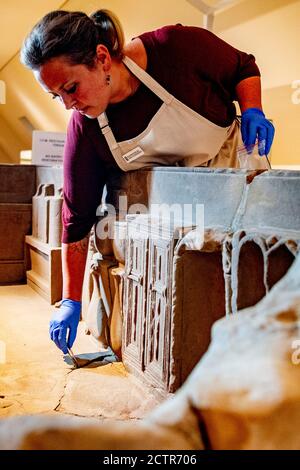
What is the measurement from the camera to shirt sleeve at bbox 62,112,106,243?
200 cm

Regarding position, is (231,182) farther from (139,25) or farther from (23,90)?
(23,90)

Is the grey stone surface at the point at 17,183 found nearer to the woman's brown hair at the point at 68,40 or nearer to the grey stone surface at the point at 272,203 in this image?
the woman's brown hair at the point at 68,40

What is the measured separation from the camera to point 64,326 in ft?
6.63

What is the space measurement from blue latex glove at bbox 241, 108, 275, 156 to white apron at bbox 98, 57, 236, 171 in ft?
0.33

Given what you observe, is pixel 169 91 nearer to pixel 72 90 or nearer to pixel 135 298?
pixel 72 90

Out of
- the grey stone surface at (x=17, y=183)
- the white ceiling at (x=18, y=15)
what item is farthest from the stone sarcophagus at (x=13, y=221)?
the white ceiling at (x=18, y=15)

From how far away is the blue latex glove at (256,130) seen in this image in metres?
1.88

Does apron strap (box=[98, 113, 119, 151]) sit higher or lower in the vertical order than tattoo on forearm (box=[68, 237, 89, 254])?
higher

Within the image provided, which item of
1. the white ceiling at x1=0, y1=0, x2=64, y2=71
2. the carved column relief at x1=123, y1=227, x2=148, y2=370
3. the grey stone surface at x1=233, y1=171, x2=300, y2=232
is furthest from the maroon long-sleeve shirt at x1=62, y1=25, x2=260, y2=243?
the white ceiling at x1=0, y1=0, x2=64, y2=71

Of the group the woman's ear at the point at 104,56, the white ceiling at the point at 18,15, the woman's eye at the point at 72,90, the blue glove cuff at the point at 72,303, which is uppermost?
the white ceiling at the point at 18,15

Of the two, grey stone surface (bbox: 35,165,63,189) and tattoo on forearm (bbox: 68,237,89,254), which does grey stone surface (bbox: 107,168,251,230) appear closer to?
tattoo on forearm (bbox: 68,237,89,254)

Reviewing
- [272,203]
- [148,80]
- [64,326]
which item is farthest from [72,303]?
[272,203]

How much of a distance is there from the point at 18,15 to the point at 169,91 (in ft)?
12.8
